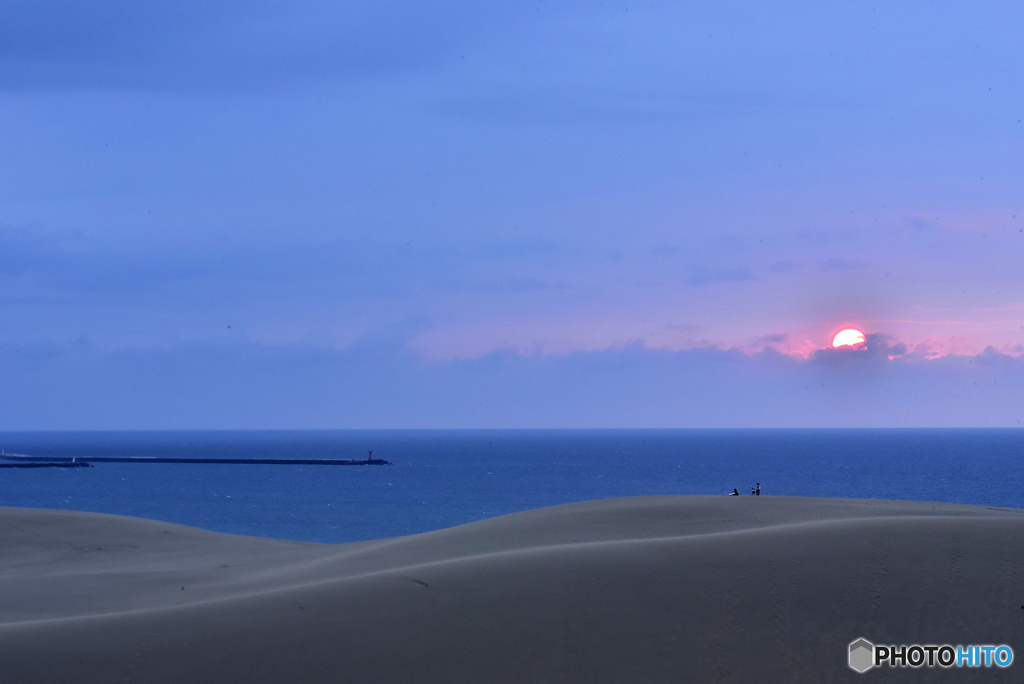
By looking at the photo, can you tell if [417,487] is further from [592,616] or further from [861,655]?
[861,655]

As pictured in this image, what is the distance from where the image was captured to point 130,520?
72.7 ft

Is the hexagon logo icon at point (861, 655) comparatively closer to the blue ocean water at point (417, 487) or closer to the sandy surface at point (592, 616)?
the sandy surface at point (592, 616)

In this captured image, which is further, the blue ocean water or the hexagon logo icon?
the blue ocean water

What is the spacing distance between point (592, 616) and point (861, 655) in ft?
7.58

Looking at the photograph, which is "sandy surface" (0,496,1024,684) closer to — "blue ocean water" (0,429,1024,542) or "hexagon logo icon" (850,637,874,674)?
"hexagon logo icon" (850,637,874,674)

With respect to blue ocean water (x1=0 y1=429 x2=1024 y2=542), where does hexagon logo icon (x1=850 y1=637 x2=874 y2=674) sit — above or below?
above

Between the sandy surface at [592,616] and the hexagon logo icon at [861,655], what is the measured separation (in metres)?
0.08

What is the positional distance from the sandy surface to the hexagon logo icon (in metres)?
0.08

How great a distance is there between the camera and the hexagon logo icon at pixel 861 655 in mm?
7125

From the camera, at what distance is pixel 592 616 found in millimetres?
8008

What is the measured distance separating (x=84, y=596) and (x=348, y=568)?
3408 millimetres

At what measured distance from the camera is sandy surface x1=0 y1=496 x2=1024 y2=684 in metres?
7.12

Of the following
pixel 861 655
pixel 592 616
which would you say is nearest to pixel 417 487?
pixel 592 616

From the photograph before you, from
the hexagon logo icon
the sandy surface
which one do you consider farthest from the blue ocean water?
the hexagon logo icon
